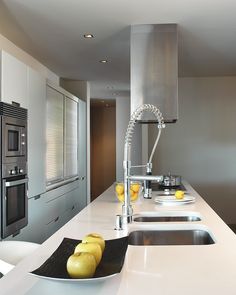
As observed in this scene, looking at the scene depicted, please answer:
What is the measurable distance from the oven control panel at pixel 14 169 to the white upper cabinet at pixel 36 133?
220mm

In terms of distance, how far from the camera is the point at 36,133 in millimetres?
3545

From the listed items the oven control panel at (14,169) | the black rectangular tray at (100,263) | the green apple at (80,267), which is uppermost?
the oven control panel at (14,169)

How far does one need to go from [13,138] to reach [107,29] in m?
1.46

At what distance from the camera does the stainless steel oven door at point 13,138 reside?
2759mm

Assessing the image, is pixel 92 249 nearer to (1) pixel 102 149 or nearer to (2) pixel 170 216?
(2) pixel 170 216

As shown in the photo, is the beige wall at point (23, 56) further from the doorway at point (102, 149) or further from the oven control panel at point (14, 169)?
the doorway at point (102, 149)

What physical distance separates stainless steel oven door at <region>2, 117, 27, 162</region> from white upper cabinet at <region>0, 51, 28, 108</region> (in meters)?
0.17

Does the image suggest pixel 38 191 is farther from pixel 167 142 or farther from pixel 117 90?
pixel 117 90

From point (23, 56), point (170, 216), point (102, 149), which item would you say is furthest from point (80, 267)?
point (102, 149)

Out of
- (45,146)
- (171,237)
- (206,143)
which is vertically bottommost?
(171,237)

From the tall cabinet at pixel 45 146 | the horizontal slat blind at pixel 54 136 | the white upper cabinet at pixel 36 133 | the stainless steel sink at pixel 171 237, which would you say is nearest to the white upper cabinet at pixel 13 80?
the tall cabinet at pixel 45 146

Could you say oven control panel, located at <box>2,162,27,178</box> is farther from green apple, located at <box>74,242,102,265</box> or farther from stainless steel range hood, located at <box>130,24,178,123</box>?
green apple, located at <box>74,242,102,265</box>

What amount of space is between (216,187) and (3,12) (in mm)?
4344

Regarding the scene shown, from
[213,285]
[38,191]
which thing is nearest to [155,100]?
[38,191]
